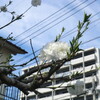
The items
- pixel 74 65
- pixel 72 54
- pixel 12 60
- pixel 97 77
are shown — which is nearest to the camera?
pixel 72 54

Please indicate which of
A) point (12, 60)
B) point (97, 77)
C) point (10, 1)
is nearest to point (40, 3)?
point (10, 1)

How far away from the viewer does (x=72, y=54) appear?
221 cm

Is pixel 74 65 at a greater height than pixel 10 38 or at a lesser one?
greater

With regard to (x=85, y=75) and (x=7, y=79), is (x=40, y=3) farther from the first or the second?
(x=85, y=75)

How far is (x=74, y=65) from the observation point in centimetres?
6531

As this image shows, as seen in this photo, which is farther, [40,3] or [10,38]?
→ [10,38]

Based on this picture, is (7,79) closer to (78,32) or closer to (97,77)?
(78,32)

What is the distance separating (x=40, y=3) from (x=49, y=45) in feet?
1.77

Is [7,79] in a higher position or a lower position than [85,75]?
lower

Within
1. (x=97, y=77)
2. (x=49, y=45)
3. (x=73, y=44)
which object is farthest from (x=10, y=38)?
(x=97, y=77)

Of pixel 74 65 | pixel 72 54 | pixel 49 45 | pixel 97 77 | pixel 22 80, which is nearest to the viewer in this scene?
pixel 72 54

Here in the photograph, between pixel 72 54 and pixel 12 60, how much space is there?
3.22 feet

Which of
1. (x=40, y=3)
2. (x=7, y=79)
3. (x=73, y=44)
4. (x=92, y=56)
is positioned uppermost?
(x=92, y=56)

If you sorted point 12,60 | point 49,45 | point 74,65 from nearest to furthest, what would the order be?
point 49,45 < point 12,60 < point 74,65
